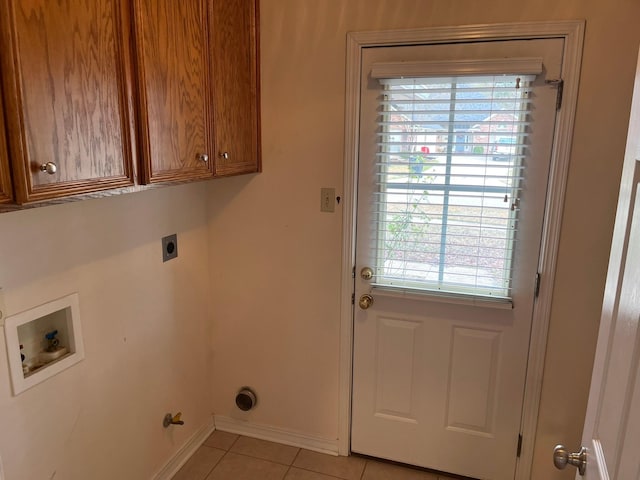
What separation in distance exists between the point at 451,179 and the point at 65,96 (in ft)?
4.63

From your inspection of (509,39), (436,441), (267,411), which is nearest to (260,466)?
(267,411)

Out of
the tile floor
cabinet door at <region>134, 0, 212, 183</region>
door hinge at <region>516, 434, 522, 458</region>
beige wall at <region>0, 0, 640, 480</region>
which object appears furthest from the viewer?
the tile floor

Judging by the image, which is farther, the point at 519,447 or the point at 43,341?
the point at 519,447

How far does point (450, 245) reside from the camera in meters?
1.99

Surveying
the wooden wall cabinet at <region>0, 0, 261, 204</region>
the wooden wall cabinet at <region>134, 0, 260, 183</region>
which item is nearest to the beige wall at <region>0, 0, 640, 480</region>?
the wooden wall cabinet at <region>134, 0, 260, 183</region>

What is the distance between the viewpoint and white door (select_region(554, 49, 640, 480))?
0.82 metres

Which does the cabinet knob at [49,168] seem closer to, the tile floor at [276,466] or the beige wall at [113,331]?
the beige wall at [113,331]

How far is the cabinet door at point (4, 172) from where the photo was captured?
1.00 m

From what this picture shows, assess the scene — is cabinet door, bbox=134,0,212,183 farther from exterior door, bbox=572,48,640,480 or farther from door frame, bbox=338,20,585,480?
exterior door, bbox=572,48,640,480

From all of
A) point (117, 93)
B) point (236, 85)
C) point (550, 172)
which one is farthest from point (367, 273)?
point (117, 93)

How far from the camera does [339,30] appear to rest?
1969 millimetres

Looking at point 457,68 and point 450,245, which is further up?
point 457,68

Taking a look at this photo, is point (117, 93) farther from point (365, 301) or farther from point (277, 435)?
point (277, 435)

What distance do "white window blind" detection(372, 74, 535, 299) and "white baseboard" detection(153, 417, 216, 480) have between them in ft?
4.23
